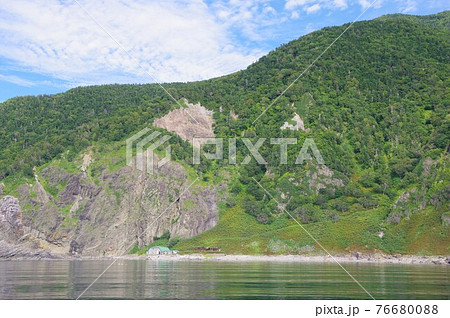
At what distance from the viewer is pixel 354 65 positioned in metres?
169

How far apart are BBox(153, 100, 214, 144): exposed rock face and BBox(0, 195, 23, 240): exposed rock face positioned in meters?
50.6

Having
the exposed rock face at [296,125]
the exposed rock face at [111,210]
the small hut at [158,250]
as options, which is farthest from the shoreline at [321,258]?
the exposed rock face at [296,125]

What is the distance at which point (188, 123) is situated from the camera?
16238 cm

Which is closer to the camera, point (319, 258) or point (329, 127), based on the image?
point (319, 258)

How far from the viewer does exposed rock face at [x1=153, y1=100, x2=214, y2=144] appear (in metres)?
158

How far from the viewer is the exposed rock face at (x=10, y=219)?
125m

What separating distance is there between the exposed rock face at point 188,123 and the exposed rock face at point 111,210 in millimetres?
22401

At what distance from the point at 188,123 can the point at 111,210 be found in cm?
4540

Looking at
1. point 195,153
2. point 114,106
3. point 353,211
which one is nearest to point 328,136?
point 353,211

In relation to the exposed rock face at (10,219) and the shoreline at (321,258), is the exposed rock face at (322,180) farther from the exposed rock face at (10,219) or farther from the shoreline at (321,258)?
the exposed rock face at (10,219)

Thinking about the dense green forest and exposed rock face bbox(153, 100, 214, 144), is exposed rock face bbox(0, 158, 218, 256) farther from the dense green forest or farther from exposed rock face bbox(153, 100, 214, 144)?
exposed rock face bbox(153, 100, 214, 144)

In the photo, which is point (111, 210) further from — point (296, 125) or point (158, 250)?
point (296, 125)

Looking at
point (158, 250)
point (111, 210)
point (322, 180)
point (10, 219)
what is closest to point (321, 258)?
point (322, 180)

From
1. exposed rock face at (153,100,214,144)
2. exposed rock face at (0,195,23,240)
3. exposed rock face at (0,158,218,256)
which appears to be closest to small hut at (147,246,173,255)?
exposed rock face at (0,158,218,256)
